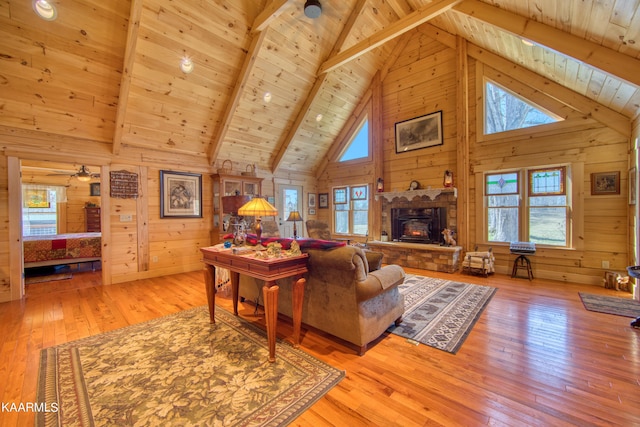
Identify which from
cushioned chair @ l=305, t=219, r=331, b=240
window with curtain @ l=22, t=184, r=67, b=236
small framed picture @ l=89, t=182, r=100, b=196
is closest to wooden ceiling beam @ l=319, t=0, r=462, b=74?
cushioned chair @ l=305, t=219, r=331, b=240

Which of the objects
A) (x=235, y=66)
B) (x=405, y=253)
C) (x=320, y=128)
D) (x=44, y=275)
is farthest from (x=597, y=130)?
(x=44, y=275)

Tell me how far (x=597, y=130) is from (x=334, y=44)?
15.7ft

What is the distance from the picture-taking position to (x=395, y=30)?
4059 millimetres

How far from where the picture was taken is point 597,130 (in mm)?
3900

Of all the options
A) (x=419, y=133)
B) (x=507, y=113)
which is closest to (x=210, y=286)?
(x=419, y=133)

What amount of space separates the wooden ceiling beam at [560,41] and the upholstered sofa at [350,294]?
10.3 ft

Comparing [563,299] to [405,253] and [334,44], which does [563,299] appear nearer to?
[405,253]

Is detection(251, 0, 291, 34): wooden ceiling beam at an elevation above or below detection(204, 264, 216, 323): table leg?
above

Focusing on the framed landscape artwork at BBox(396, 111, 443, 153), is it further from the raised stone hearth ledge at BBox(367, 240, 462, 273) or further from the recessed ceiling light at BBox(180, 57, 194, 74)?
the recessed ceiling light at BBox(180, 57, 194, 74)

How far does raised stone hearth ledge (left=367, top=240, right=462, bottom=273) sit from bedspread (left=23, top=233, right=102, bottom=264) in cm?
624

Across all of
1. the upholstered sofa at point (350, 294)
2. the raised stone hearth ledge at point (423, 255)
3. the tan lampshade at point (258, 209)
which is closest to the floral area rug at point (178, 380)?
the upholstered sofa at point (350, 294)

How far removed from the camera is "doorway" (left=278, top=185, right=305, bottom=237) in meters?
6.93

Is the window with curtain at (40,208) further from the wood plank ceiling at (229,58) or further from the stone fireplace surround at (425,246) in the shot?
the stone fireplace surround at (425,246)

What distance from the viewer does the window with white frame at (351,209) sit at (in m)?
6.86
